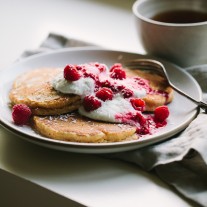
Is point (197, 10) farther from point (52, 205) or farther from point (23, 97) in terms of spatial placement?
point (52, 205)

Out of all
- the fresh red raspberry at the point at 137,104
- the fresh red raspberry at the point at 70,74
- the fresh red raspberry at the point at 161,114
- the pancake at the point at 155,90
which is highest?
the fresh red raspberry at the point at 70,74

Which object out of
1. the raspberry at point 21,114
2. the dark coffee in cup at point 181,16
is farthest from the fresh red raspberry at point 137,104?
the dark coffee in cup at point 181,16

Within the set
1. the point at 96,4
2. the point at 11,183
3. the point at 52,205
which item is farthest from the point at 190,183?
the point at 96,4

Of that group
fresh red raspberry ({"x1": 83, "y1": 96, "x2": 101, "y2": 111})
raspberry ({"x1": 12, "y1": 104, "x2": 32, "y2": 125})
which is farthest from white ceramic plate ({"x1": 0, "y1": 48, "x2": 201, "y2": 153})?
fresh red raspberry ({"x1": 83, "y1": 96, "x2": 101, "y2": 111})

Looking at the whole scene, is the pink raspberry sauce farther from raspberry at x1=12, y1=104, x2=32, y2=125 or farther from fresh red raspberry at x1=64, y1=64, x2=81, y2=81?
raspberry at x1=12, y1=104, x2=32, y2=125

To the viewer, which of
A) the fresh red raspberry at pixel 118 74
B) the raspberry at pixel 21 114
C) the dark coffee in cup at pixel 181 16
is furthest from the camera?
the dark coffee in cup at pixel 181 16

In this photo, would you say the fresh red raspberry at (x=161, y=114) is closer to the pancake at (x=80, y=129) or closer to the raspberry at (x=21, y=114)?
the pancake at (x=80, y=129)
